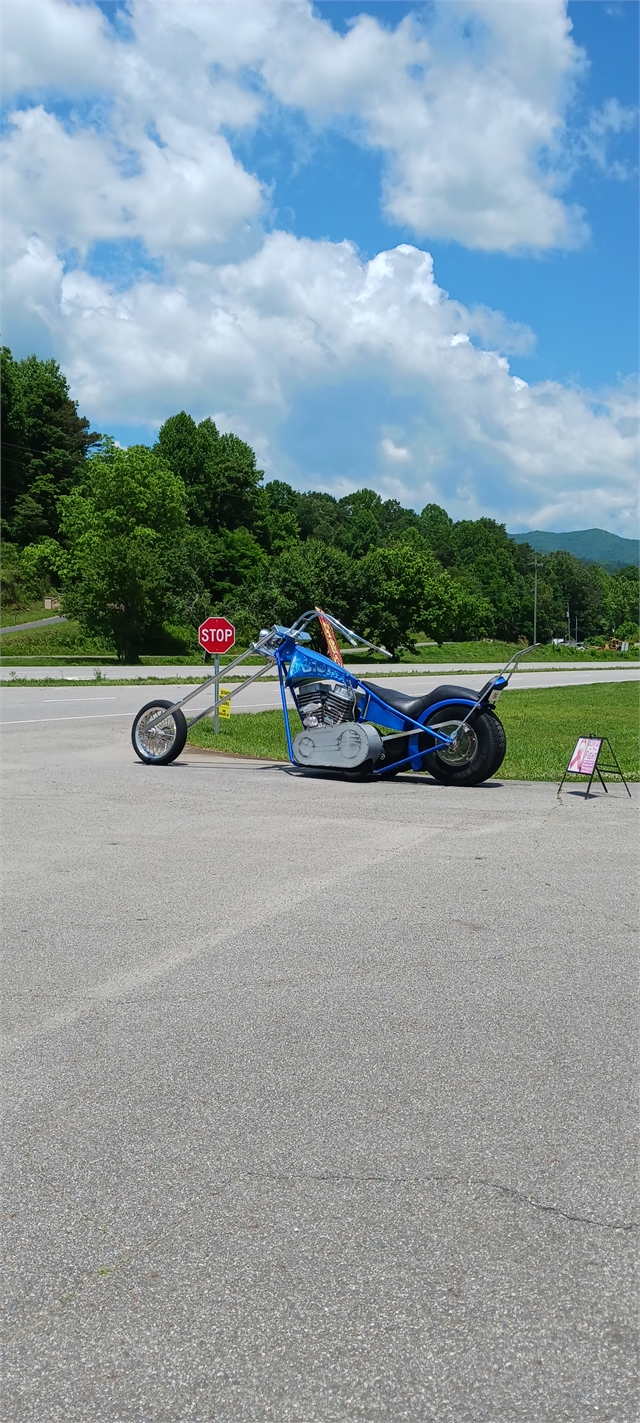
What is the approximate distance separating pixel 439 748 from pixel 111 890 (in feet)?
19.6

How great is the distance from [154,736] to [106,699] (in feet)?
38.7

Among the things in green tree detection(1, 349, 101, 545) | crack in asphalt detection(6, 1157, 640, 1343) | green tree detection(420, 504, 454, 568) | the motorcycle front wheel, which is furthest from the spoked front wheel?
green tree detection(420, 504, 454, 568)

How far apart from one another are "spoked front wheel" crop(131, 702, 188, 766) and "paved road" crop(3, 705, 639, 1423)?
6.25m

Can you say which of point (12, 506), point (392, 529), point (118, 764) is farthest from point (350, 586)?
point (392, 529)

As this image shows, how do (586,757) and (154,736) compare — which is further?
(154,736)

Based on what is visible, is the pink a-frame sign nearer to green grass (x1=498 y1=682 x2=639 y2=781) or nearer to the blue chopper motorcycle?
the blue chopper motorcycle

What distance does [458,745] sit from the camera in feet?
40.7

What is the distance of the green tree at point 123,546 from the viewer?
49656 mm

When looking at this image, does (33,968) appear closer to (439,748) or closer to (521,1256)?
(521,1256)

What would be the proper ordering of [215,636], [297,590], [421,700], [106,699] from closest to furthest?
[421,700] → [215,636] → [106,699] → [297,590]

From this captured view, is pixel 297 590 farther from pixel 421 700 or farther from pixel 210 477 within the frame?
pixel 210 477

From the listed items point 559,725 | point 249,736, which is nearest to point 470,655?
point 559,725

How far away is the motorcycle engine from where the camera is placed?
12875mm

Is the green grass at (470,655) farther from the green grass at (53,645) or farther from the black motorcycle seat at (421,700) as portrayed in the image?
the black motorcycle seat at (421,700)
